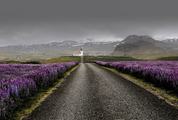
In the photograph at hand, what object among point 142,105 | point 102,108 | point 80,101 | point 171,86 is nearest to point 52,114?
point 102,108

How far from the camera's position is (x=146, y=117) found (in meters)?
10.1

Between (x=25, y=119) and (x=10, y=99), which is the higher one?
(x=10, y=99)

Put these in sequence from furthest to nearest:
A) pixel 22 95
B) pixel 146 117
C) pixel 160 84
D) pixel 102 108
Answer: pixel 160 84, pixel 22 95, pixel 102 108, pixel 146 117

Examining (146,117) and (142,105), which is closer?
(146,117)

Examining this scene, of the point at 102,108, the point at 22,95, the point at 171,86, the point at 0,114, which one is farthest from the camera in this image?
the point at 171,86

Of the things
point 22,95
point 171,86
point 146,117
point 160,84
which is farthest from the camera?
point 160,84

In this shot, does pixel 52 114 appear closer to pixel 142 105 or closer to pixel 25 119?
pixel 25 119

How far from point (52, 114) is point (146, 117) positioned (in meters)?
3.78

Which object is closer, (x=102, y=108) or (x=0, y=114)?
(x=0, y=114)

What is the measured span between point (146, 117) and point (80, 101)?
470cm

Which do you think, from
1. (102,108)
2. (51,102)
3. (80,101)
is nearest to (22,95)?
(51,102)

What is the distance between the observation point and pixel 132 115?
10.5 m

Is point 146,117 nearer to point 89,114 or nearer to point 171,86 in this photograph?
point 89,114

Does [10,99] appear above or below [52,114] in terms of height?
above
